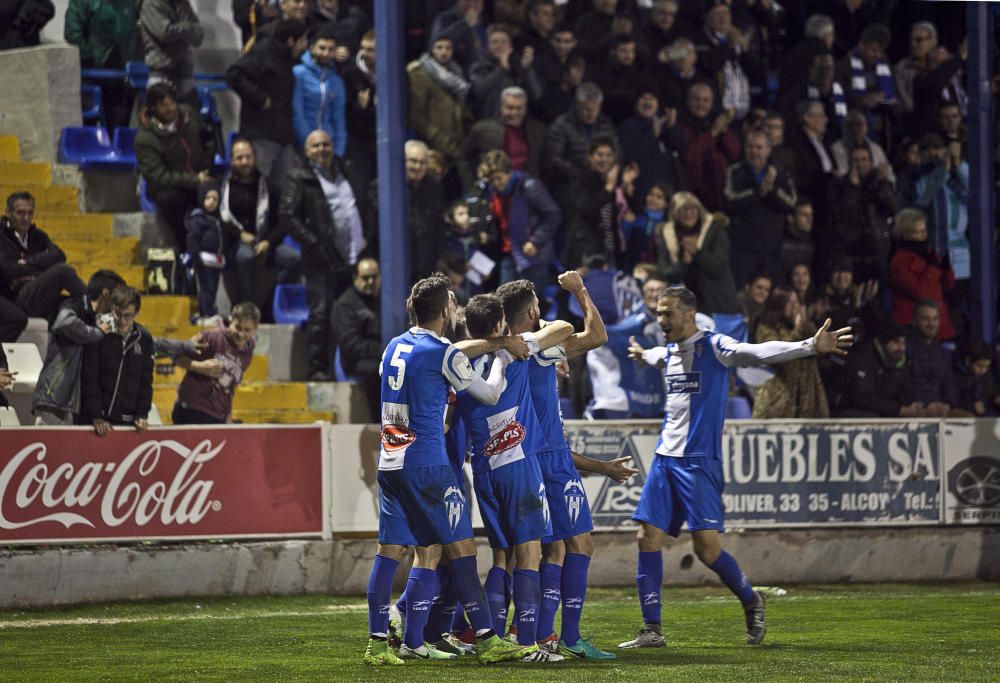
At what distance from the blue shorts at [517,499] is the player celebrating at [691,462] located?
116cm

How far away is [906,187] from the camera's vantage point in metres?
17.9

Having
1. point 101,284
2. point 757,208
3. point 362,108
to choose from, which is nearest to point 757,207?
point 757,208

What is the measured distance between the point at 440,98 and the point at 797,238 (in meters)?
4.01

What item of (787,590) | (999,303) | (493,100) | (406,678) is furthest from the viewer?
(999,303)

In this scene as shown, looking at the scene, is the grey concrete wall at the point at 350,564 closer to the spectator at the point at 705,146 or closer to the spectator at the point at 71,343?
the spectator at the point at 71,343

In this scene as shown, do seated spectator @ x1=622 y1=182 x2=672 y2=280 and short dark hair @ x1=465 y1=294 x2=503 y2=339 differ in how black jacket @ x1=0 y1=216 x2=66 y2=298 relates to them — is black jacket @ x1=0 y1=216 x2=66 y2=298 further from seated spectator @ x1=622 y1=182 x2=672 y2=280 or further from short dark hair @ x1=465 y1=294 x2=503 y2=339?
short dark hair @ x1=465 y1=294 x2=503 y2=339

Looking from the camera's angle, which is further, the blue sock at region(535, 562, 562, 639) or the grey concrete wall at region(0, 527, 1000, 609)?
the grey concrete wall at region(0, 527, 1000, 609)

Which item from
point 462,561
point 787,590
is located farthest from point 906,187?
point 462,561

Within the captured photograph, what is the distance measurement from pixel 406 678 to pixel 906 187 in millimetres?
11841

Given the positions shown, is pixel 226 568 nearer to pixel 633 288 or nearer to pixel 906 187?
pixel 633 288

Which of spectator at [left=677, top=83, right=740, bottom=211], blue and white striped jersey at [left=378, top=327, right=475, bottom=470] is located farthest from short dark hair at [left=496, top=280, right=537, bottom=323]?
spectator at [left=677, top=83, right=740, bottom=211]

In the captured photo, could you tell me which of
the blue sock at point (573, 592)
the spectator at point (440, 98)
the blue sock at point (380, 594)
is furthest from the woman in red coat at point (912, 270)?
the blue sock at point (380, 594)

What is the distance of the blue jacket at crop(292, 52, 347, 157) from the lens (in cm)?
1498

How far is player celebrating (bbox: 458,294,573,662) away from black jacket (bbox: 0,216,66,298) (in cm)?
569
